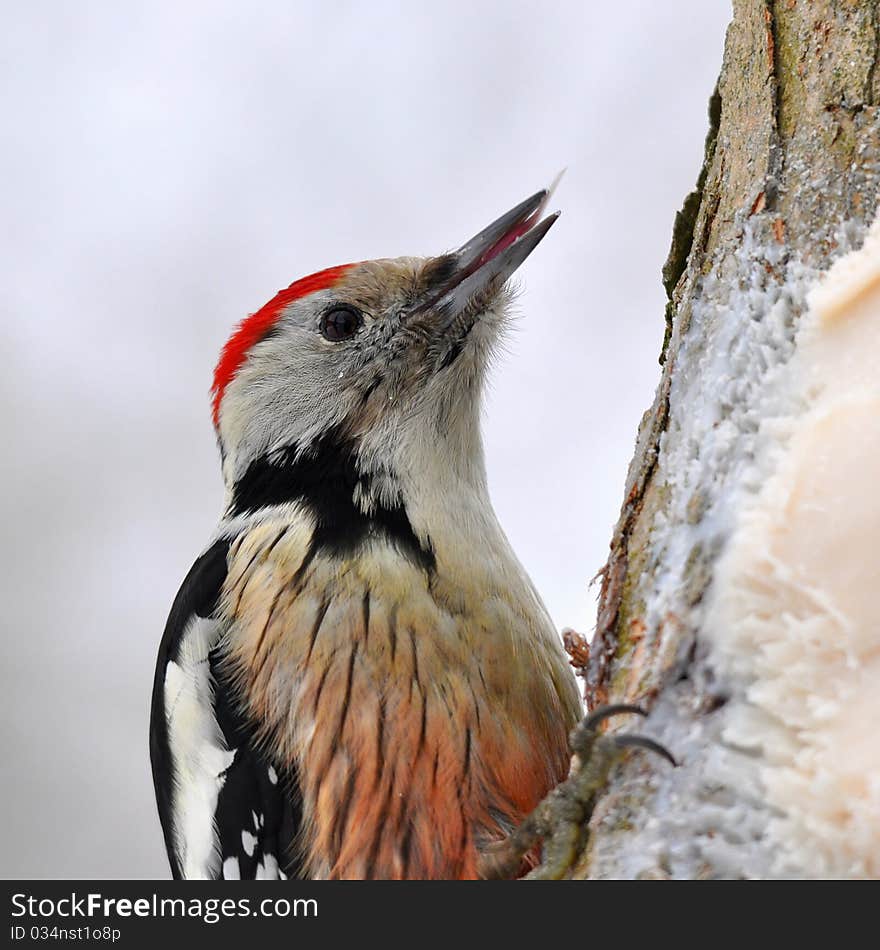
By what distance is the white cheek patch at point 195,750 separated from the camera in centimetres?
205

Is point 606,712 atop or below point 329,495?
below

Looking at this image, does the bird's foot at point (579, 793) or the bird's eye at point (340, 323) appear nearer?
the bird's foot at point (579, 793)

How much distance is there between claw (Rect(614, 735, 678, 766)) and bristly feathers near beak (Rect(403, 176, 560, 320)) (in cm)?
137

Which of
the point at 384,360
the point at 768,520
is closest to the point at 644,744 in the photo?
the point at 768,520

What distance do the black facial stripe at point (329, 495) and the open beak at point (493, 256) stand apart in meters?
0.44

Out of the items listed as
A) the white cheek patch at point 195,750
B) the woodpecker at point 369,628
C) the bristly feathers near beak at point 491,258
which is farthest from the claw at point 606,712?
the bristly feathers near beak at point 491,258

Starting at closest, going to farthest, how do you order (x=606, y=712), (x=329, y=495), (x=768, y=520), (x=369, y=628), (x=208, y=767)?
(x=768, y=520), (x=606, y=712), (x=369, y=628), (x=208, y=767), (x=329, y=495)

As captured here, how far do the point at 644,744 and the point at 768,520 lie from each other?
31 cm

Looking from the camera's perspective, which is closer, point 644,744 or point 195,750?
point 644,744

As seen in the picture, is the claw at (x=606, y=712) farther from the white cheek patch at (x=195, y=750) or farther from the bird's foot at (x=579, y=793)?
the white cheek patch at (x=195, y=750)

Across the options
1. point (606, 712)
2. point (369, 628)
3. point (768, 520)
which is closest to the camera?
point (768, 520)

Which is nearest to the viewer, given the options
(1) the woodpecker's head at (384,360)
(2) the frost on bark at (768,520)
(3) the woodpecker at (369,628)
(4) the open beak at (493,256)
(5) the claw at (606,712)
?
(2) the frost on bark at (768,520)

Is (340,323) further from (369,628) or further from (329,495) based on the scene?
(369,628)

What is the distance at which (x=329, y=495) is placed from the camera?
219 centimetres
